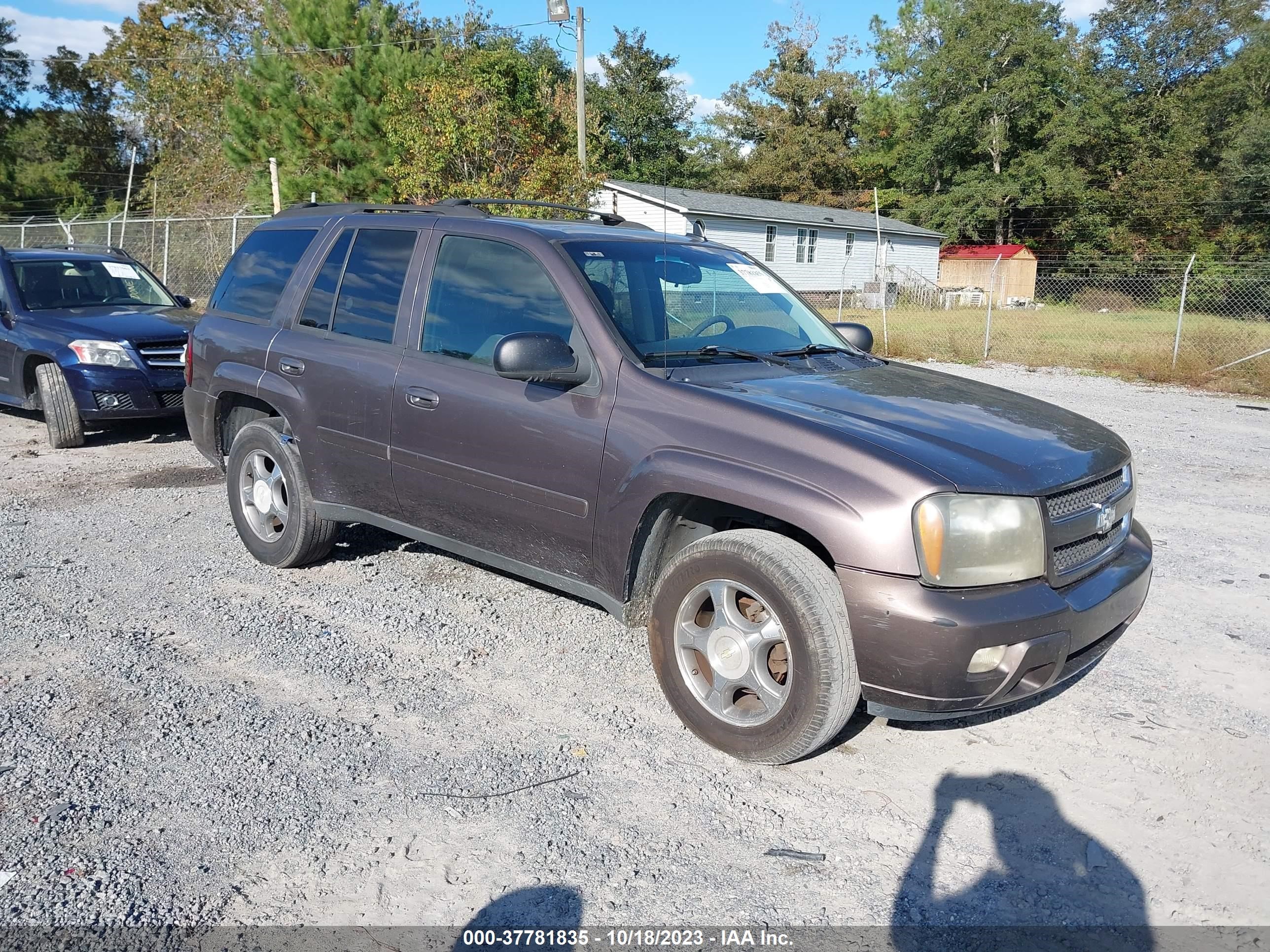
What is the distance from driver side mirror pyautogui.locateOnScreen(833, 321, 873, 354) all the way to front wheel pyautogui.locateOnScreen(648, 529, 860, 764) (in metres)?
1.98

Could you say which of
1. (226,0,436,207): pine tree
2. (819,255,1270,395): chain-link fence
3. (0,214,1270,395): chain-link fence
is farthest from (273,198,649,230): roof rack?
(226,0,436,207): pine tree

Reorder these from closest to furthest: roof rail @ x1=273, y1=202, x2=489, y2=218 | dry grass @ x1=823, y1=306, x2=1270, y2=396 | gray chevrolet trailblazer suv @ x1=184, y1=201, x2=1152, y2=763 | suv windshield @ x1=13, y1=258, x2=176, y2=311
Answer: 1. gray chevrolet trailblazer suv @ x1=184, y1=201, x2=1152, y2=763
2. roof rail @ x1=273, y1=202, x2=489, y2=218
3. suv windshield @ x1=13, y1=258, x2=176, y2=311
4. dry grass @ x1=823, y1=306, x2=1270, y2=396

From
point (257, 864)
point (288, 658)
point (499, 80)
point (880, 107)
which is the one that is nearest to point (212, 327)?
point (288, 658)

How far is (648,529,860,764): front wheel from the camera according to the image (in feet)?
10.4

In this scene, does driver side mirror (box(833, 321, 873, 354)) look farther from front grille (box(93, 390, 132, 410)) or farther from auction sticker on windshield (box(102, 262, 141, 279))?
auction sticker on windshield (box(102, 262, 141, 279))

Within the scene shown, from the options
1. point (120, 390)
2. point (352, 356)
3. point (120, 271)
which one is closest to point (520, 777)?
point (352, 356)

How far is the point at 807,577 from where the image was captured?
3.18 metres

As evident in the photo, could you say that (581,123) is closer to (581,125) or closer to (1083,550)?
(581,125)

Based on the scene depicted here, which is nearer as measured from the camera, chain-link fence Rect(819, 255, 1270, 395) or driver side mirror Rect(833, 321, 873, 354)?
driver side mirror Rect(833, 321, 873, 354)

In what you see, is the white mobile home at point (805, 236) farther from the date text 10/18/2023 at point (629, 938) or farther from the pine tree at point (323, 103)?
the date text 10/18/2023 at point (629, 938)

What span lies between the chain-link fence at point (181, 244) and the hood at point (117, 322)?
13168mm

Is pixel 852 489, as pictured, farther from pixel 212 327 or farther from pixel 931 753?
pixel 212 327

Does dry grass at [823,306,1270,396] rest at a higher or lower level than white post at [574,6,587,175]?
lower

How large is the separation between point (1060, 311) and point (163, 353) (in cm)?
3350
